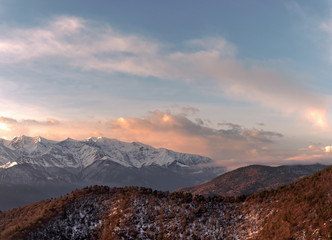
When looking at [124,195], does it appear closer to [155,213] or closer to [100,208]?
[100,208]

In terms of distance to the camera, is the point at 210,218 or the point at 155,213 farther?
the point at 155,213

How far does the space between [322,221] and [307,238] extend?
479 cm

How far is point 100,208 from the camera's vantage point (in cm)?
9619

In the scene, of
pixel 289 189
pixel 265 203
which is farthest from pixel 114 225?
pixel 289 189

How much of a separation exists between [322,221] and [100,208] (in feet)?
214

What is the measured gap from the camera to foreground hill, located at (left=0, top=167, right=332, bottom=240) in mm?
60469

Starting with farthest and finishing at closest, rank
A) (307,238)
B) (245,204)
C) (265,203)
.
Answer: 1. (245,204)
2. (265,203)
3. (307,238)

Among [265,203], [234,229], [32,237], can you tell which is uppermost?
[265,203]

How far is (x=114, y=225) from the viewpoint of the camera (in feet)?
275

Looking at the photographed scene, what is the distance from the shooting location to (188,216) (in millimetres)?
79688

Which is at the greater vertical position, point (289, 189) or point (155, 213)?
point (289, 189)

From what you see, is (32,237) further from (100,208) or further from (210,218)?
(210,218)

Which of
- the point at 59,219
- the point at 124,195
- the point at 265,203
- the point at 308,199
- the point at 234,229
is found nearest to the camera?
the point at 308,199

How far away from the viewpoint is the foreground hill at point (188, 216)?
60469 millimetres
